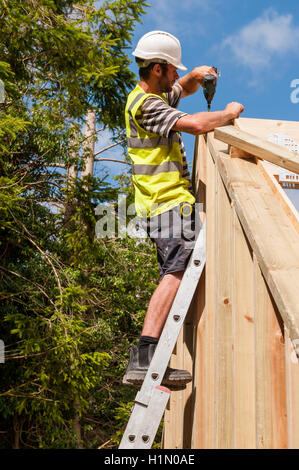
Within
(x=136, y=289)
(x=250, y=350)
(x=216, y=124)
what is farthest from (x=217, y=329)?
(x=136, y=289)

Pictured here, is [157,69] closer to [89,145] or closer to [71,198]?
[71,198]

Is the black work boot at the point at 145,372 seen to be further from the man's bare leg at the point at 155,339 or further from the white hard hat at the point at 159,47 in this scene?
the white hard hat at the point at 159,47

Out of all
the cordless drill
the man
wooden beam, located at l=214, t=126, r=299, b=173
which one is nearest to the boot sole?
the man

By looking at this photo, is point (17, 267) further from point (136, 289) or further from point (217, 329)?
point (217, 329)

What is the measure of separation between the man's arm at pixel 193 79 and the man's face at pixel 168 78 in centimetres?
29

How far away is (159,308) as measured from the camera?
2.10 m

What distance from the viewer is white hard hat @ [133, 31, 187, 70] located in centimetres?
230

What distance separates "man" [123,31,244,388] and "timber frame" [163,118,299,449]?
12 centimetres

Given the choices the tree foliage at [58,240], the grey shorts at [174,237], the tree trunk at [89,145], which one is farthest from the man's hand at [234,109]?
the tree trunk at [89,145]

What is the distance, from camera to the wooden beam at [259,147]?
4.63 feet

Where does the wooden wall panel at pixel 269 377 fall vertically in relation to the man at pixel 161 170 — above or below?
below

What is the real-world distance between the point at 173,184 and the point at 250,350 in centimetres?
96

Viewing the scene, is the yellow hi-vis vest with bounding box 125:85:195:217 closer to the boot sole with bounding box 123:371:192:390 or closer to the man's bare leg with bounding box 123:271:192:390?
the man's bare leg with bounding box 123:271:192:390

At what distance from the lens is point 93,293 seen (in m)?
11.9
